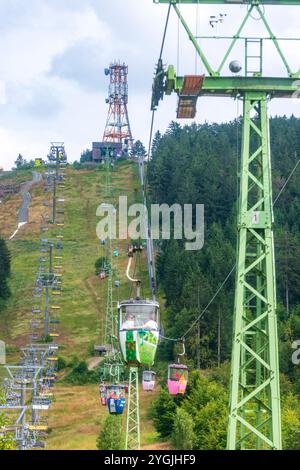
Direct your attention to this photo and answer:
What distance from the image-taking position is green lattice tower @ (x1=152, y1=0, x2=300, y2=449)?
21.7m

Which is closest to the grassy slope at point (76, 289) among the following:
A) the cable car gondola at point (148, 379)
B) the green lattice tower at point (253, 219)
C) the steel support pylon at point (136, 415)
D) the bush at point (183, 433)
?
the bush at point (183, 433)

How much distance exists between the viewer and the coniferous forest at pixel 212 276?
6028 cm

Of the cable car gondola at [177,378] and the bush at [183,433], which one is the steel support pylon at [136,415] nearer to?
the bush at [183,433]

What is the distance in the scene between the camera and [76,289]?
10750 cm

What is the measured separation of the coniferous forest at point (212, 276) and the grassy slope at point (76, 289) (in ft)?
16.0

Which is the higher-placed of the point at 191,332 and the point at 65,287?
the point at 65,287

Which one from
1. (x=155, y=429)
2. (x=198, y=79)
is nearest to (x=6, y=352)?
(x=155, y=429)

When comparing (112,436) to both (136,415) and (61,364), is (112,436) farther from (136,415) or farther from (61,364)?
(61,364)

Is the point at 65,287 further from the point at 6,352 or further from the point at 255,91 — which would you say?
the point at 255,91

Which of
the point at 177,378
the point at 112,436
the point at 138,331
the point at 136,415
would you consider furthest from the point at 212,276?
the point at 138,331

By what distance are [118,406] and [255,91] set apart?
1122 inches

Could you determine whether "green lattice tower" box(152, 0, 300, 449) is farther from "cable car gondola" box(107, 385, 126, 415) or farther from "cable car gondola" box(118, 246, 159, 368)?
"cable car gondola" box(107, 385, 126, 415)
